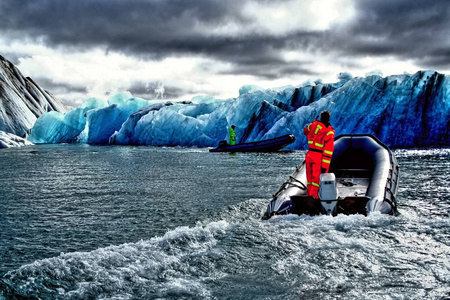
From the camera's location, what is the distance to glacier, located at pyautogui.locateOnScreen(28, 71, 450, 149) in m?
24.2

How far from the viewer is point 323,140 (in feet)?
20.2

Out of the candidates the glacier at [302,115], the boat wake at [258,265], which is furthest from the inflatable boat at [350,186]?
the glacier at [302,115]

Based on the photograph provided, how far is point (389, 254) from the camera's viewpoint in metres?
4.31

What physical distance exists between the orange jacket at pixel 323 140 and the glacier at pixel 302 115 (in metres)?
19.8

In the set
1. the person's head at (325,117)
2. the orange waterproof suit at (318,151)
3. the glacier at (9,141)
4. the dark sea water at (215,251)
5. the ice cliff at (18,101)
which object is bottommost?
the glacier at (9,141)

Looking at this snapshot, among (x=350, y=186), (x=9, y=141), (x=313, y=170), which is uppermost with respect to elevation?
(x=313, y=170)

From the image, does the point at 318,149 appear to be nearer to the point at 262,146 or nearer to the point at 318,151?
the point at 318,151

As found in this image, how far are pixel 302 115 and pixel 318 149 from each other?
20.5 meters

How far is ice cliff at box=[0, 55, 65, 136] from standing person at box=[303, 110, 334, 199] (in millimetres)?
80433

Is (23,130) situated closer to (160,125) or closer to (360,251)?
(160,125)

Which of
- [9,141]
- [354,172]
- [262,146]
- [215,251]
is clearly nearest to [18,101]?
[9,141]

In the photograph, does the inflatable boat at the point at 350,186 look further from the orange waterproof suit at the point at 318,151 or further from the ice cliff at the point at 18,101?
the ice cliff at the point at 18,101

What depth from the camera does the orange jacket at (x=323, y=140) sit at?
6105 mm

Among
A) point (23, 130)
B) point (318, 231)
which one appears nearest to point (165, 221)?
point (318, 231)
